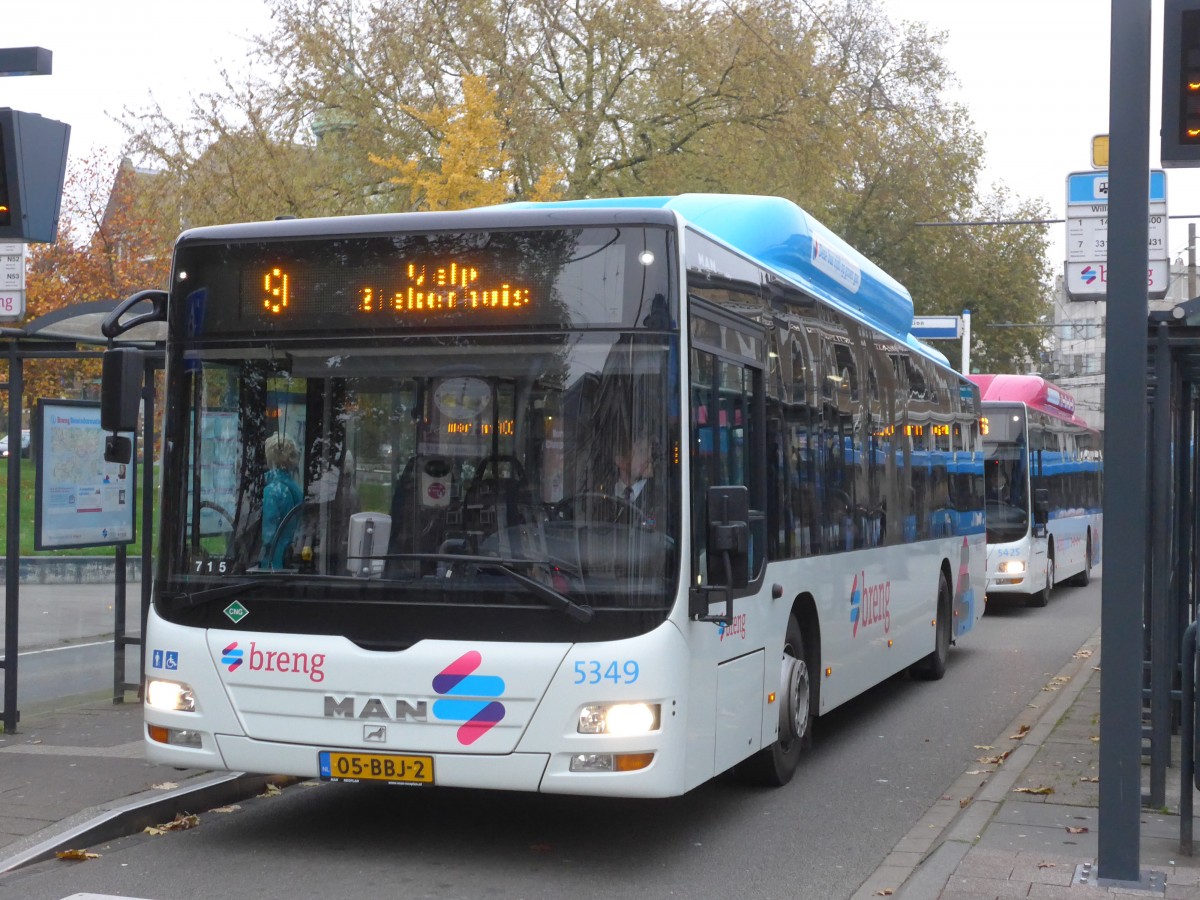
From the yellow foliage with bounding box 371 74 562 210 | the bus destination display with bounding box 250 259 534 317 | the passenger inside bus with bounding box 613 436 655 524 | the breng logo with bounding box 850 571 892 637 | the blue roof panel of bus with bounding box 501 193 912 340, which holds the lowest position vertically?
the breng logo with bounding box 850 571 892 637

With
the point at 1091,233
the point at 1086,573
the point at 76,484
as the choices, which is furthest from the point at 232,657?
the point at 1086,573

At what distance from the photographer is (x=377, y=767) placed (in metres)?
6.98

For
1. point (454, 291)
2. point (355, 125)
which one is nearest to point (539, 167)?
point (355, 125)

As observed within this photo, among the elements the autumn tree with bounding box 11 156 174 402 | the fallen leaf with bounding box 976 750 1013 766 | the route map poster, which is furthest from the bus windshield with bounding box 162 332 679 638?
the autumn tree with bounding box 11 156 174 402

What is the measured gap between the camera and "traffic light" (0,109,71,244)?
955cm

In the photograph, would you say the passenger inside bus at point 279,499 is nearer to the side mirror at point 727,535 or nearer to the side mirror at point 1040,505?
the side mirror at point 727,535

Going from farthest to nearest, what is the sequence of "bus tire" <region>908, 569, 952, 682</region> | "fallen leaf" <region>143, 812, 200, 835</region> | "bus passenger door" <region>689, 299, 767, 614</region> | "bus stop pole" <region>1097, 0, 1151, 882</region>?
"bus tire" <region>908, 569, 952, 682</region>
"fallen leaf" <region>143, 812, 200, 835</region>
"bus passenger door" <region>689, 299, 767, 614</region>
"bus stop pole" <region>1097, 0, 1151, 882</region>

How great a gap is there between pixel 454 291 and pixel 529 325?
0.41 meters

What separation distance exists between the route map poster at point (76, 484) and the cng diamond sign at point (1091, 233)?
22.9 feet

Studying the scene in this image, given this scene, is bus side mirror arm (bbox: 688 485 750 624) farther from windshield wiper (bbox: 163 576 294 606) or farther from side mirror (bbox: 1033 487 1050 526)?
side mirror (bbox: 1033 487 1050 526)

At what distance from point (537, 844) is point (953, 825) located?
82.4 inches

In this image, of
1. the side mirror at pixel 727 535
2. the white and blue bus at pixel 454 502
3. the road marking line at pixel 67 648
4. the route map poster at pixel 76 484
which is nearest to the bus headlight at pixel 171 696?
the white and blue bus at pixel 454 502

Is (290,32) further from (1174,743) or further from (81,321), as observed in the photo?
(1174,743)

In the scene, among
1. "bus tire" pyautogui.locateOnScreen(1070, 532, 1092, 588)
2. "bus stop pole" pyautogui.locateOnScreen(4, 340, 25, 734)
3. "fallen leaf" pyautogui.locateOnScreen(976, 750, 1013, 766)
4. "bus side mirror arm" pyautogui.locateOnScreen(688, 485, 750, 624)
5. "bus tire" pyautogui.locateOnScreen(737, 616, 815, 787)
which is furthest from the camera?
"bus tire" pyautogui.locateOnScreen(1070, 532, 1092, 588)
